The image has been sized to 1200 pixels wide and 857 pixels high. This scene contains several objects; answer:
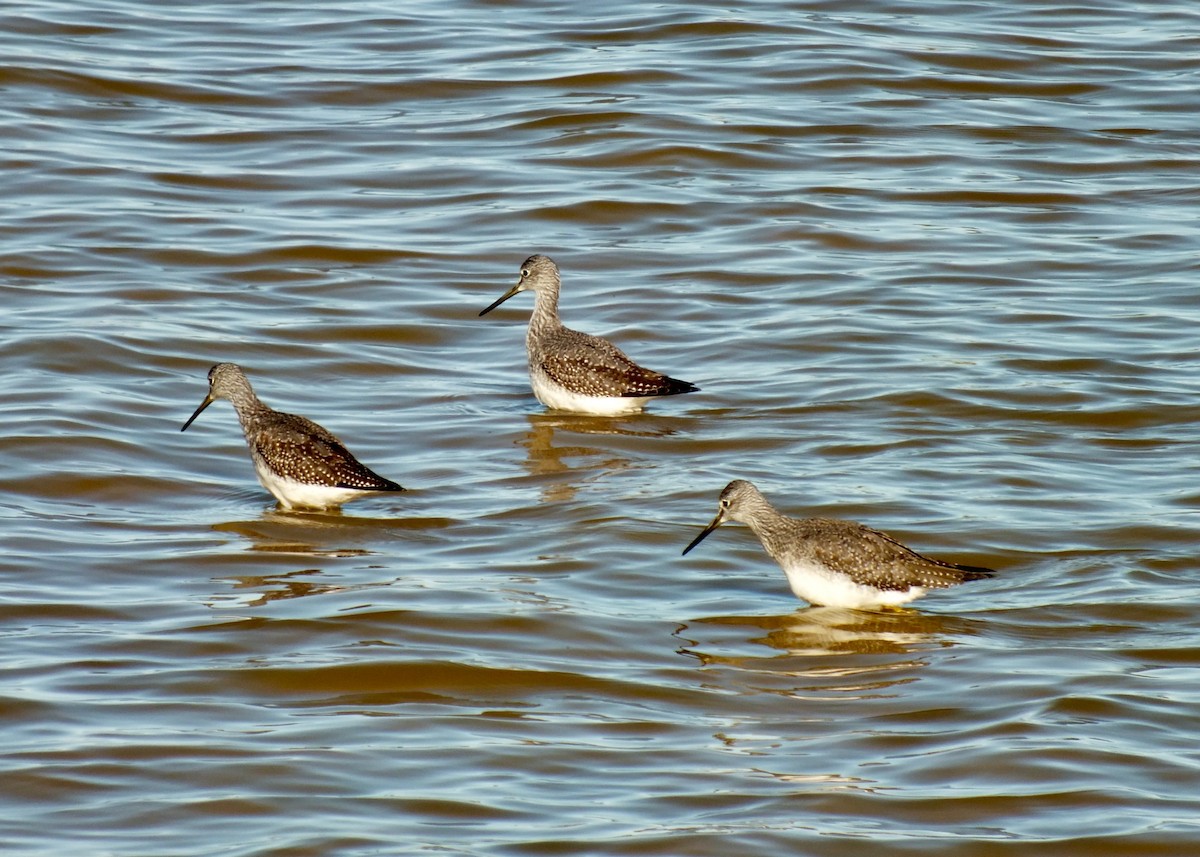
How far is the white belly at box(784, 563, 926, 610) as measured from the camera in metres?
9.05

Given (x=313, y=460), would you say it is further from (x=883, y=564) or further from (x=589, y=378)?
(x=883, y=564)

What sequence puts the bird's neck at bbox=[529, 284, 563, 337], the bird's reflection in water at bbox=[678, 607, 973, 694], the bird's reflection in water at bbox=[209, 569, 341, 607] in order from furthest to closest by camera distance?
the bird's neck at bbox=[529, 284, 563, 337] < the bird's reflection in water at bbox=[209, 569, 341, 607] < the bird's reflection in water at bbox=[678, 607, 973, 694]

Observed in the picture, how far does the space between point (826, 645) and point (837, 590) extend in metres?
0.36

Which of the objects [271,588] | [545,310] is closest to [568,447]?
[545,310]

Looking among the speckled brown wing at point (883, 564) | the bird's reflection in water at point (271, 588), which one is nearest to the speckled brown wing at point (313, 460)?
the bird's reflection in water at point (271, 588)

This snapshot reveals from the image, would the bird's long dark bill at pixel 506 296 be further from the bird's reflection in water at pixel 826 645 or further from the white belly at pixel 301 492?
the bird's reflection in water at pixel 826 645

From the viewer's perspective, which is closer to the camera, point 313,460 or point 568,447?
point 313,460

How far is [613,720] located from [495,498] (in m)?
3.18

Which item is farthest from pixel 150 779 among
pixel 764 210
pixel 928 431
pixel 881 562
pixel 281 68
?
pixel 281 68

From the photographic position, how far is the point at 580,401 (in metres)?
12.3

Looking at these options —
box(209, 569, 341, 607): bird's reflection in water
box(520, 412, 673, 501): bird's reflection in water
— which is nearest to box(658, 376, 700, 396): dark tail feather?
box(520, 412, 673, 501): bird's reflection in water

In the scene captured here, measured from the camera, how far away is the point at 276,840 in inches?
265

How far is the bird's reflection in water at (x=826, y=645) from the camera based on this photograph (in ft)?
27.3

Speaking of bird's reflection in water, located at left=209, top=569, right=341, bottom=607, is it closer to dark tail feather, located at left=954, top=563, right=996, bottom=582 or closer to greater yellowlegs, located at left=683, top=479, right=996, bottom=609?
greater yellowlegs, located at left=683, top=479, right=996, bottom=609
